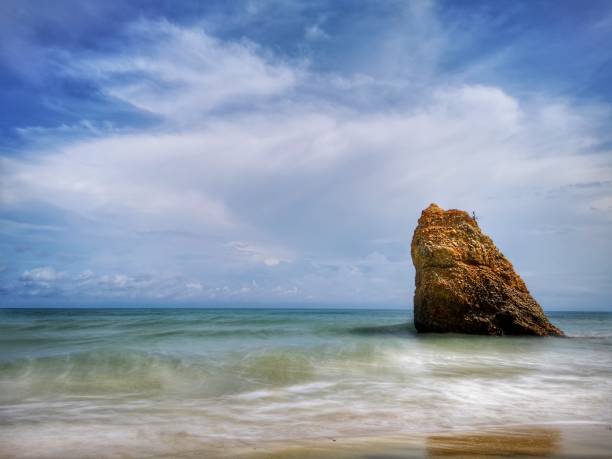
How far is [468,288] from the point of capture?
52.7ft

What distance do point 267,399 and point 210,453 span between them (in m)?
2.86

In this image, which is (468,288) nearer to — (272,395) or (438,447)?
(272,395)

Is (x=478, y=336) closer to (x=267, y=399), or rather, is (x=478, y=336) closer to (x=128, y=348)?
(x=267, y=399)

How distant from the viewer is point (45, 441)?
465 centimetres

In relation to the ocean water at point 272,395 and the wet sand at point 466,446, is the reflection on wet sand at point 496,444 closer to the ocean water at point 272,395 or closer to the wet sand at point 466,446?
the wet sand at point 466,446

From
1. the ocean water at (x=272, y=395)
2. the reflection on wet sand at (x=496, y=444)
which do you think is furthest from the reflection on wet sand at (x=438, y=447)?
the ocean water at (x=272, y=395)

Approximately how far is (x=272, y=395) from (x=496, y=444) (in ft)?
13.0

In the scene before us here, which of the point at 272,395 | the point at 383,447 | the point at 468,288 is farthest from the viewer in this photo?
the point at 468,288

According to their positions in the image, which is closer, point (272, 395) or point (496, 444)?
point (496, 444)

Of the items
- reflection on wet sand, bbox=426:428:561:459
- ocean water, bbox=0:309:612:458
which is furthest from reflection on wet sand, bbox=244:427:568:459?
ocean water, bbox=0:309:612:458

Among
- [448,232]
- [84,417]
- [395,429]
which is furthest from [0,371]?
[448,232]

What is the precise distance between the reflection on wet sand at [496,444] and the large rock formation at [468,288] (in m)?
11.6

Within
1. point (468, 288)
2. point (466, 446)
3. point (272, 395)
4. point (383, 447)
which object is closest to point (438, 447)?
point (466, 446)

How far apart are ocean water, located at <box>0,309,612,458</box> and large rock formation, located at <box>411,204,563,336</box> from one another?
2934mm
